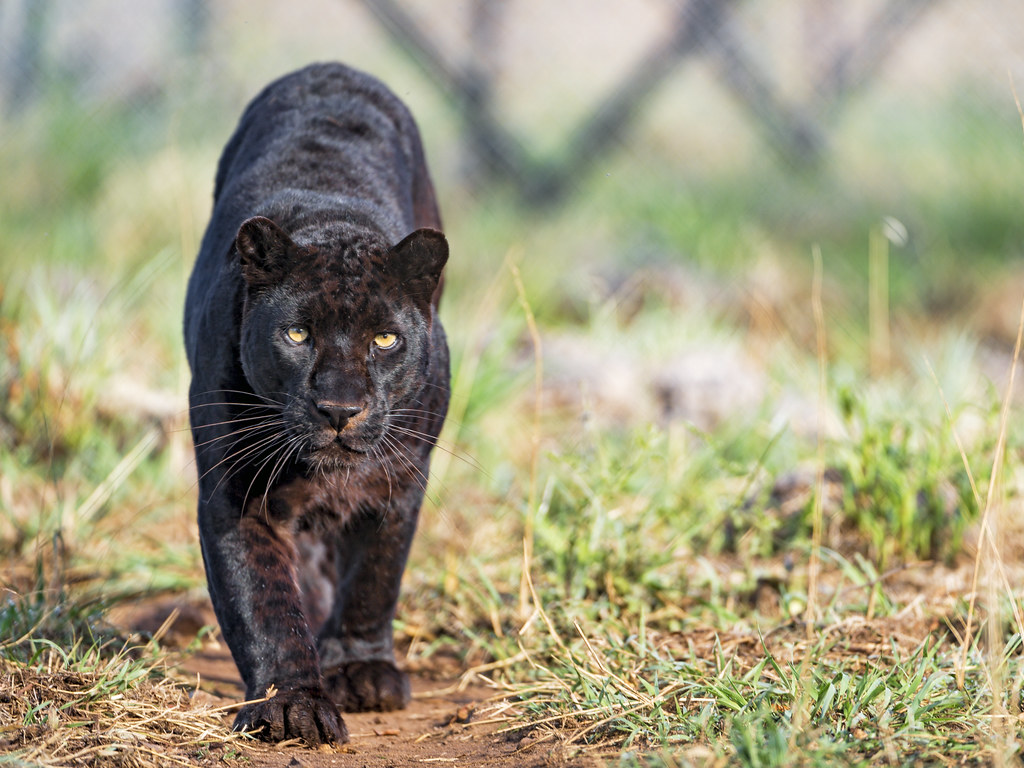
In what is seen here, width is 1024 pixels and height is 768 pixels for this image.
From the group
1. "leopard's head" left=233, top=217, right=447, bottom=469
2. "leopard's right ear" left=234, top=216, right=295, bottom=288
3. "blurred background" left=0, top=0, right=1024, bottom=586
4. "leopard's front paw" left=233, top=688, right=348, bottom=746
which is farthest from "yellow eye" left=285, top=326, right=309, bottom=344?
"blurred background" left=0, top=0, right=1024, bottom=586

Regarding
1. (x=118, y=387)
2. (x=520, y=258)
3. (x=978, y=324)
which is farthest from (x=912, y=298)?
(x=118, y=387)

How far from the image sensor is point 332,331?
2371 millimetres

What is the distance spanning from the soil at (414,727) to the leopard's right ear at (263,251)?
93 centimetres

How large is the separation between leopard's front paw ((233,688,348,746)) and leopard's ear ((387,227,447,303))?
3.06 ft

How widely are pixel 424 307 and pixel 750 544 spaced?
4.90ft

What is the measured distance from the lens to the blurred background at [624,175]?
17.5 feet

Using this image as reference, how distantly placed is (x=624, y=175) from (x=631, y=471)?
15.3 ft

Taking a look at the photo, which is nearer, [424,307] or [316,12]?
[424,307]

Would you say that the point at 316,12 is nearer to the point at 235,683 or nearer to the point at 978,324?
the point at 978,324

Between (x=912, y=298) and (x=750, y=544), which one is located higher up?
(x=750, y=544)

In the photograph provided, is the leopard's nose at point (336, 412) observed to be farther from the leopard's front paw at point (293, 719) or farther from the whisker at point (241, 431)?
the leopard's front paw at point (293, 719)

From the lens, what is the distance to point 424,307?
261cm

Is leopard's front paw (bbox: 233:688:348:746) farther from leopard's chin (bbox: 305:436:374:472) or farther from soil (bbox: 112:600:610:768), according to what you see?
leopard's chin (bbox: 305:436:374:472)

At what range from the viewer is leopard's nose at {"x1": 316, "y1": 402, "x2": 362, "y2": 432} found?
2264 mm
